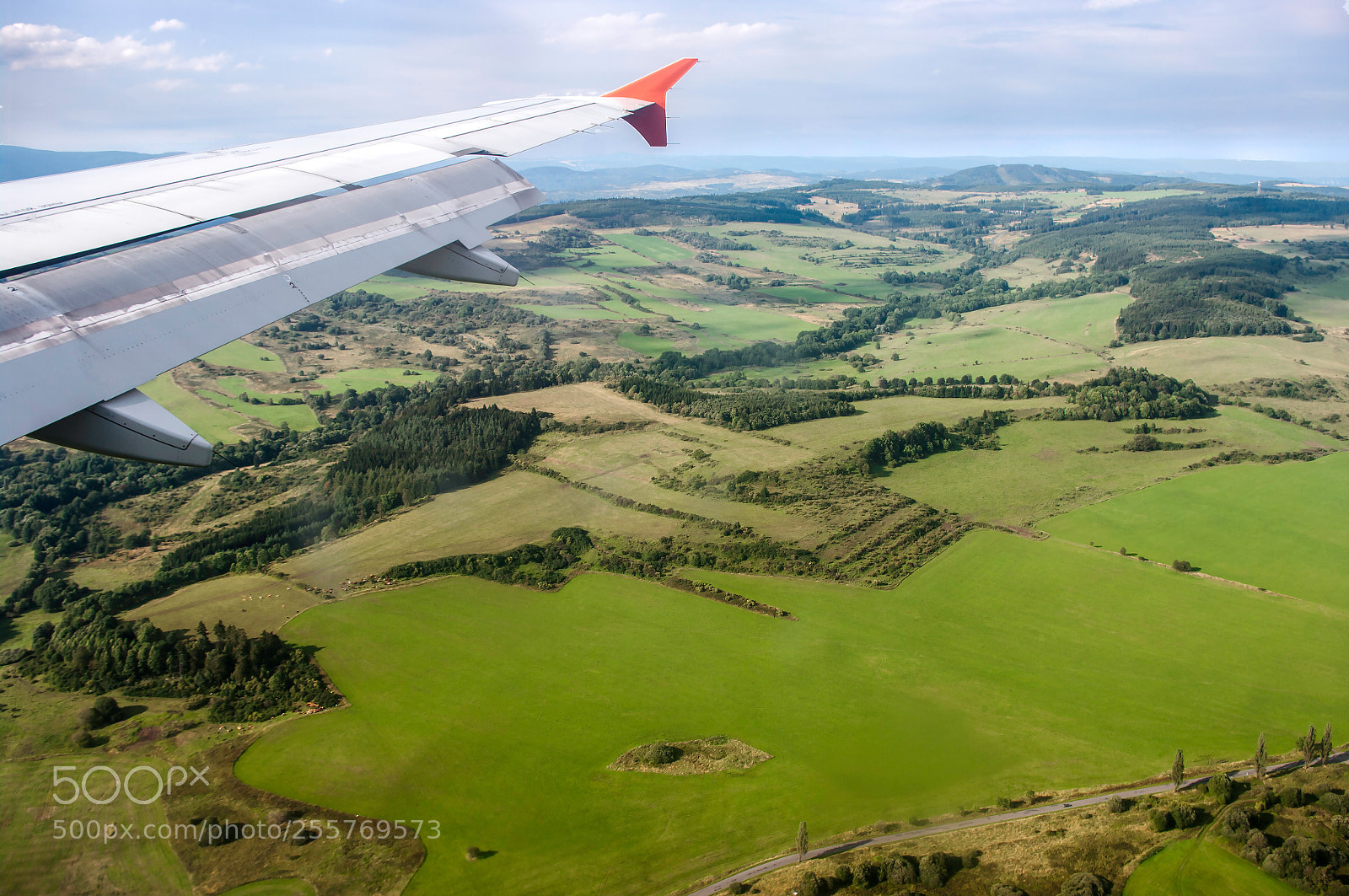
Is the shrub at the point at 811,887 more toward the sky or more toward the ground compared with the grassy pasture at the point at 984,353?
more toward the ground

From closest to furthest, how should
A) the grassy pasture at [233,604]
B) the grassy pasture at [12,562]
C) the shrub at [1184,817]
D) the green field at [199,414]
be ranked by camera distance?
the shrub at [1184,817] < the grassy pasture at [233,604] < the grassy pasture at [12,562] < the green field at [199,414]

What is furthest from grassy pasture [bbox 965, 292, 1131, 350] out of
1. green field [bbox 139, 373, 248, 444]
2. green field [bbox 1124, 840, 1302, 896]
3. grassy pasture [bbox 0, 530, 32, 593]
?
grassy pasture [bbox 0, 530, 32, 593]

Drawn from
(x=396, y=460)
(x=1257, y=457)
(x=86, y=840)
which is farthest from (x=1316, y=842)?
(x=396, y=460)

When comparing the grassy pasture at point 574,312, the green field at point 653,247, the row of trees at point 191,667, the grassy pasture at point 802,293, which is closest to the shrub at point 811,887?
the row of trees at point 191,667

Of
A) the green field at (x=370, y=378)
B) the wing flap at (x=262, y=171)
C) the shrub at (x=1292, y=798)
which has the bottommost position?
the shrub at (x=1292, y=798)

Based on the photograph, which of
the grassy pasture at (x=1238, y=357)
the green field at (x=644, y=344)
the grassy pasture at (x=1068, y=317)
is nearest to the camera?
the grassy pasture at (x=1238, y=357)

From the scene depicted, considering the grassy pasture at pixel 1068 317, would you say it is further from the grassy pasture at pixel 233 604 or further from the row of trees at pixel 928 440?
the grassy pasture at pixel 233 604
